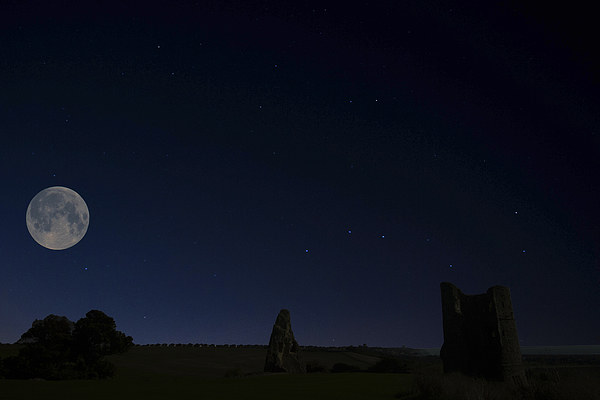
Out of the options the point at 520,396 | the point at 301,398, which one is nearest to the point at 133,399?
the point at 301,398

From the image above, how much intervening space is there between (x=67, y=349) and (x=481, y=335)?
31781 mm

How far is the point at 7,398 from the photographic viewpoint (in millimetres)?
14953

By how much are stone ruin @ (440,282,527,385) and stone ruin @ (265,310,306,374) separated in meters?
15.0

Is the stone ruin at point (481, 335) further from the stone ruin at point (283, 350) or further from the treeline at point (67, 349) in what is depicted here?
the treeline at point (67, 349)

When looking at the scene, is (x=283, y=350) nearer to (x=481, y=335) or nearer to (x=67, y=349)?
(x=67, y=349)

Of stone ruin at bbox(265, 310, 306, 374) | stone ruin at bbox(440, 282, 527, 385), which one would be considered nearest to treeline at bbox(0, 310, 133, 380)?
stone ruin at bbox(265, 310, 306, 374)

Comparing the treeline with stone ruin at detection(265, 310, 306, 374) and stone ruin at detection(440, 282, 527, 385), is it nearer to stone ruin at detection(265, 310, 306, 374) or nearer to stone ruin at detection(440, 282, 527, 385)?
stone ruin at detection(265, 310, 306, 374)

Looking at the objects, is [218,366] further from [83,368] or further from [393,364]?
[83,368]

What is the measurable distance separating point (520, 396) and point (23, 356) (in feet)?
108

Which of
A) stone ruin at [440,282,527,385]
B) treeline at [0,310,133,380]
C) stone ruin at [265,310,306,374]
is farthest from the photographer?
stone ruin at [265,310,306,374]

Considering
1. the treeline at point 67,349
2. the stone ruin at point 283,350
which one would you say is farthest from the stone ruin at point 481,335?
the treeline at point 67,349

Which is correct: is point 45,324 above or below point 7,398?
above

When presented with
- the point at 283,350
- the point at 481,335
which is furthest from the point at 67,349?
the point at 481,335

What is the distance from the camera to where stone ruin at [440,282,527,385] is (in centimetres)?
2508
